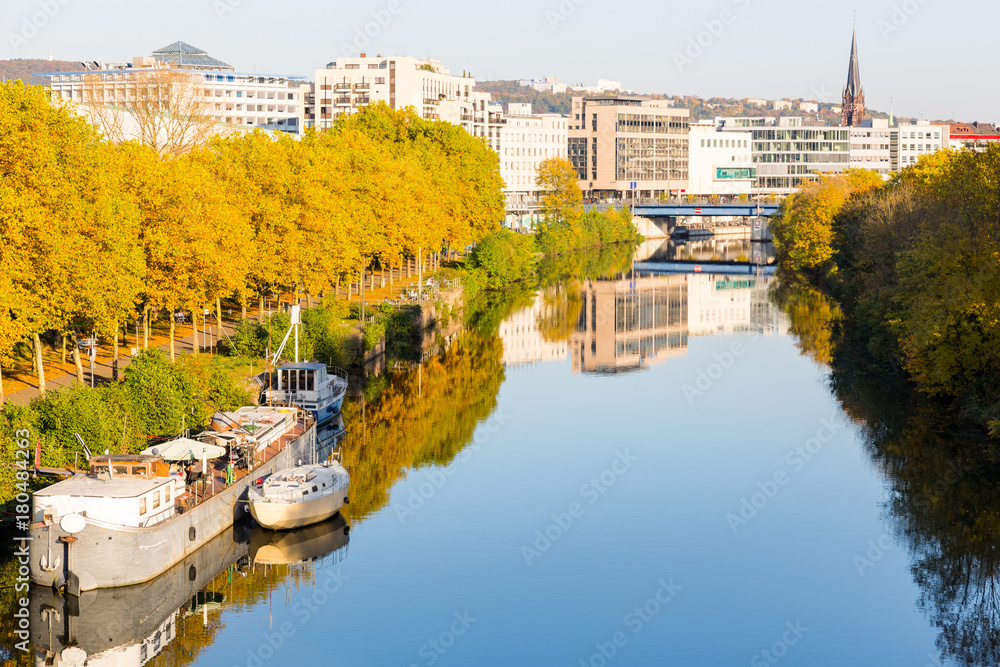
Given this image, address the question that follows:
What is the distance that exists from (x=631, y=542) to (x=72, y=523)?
16.7 meters

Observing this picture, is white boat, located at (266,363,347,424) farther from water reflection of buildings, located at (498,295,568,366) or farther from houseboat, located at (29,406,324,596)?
water reflection of buildings, located at (498,295,568,366)

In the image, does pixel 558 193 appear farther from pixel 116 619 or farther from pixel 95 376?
pixel 116 619

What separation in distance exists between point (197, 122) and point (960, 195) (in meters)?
58.5

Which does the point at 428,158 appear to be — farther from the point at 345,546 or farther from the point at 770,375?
the point at 345,546

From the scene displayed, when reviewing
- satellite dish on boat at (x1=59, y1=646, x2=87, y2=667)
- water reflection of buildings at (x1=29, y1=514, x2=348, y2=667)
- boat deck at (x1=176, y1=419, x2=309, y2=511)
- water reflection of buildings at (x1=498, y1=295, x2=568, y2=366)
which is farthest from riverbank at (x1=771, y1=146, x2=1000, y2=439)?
satellite dish on boat at (x1=59, y1=646, x2=87, y2=667)

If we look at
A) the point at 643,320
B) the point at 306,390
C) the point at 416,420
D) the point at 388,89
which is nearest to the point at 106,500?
the point at 306,390

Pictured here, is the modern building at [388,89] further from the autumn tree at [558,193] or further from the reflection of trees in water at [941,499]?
the reflection of trees in water at [941,499]

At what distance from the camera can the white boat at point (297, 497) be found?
39.1m

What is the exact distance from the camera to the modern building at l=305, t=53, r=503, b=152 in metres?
176

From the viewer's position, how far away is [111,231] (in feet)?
152

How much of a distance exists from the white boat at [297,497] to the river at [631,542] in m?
0.73

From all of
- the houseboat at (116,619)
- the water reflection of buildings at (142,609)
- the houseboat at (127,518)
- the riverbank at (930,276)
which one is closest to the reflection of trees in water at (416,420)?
the water reflection of buildings at (142,609)

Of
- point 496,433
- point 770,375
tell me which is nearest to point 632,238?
point 770,375

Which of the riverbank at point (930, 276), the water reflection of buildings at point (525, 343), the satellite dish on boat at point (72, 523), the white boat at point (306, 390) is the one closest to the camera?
the satellite dish on boat at point (72, 523)
